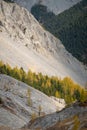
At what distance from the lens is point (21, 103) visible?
12525 cm

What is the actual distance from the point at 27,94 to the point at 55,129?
76.3 metres

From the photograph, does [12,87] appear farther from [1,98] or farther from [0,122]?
[0,122]

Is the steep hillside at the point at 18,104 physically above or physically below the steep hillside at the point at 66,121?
above

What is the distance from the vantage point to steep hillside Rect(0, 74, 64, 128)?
98250mm

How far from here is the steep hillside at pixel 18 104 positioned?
98.2 meters

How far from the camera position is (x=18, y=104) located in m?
120

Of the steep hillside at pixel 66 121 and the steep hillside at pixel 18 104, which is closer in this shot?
the steep hillside at pixel 66 121

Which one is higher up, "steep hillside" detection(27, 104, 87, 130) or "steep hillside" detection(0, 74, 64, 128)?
"steep hillside" detection(0, 74, 64, 128)

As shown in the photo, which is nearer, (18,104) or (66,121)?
(66,121)

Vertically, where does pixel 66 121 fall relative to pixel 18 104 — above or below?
below

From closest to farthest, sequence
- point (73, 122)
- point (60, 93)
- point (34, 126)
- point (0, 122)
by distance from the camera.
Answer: point (73, 122)
point (34, 126)
point (0, 122)
point (60, 93)

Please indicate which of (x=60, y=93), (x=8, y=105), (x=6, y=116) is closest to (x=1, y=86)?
(x=8, y=105)

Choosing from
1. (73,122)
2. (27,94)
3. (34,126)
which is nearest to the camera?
(73,122)

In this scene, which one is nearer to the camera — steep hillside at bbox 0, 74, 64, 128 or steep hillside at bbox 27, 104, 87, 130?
steep hillside at bbox 27, 104, 87, 130
